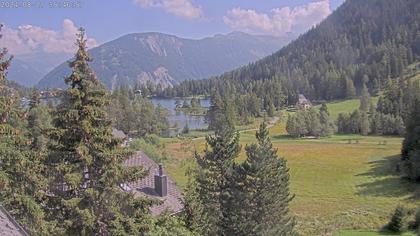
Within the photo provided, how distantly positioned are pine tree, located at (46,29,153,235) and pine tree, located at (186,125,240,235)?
11445 mm

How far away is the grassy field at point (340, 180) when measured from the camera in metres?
46.7

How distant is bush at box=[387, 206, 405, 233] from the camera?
137ft

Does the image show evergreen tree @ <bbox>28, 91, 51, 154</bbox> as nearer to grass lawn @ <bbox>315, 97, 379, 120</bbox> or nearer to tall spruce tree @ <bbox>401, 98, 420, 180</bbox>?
tall spruce tree @ <bbox>401, 98, 420, 180</bbox>

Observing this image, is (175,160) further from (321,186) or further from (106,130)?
(106,130)

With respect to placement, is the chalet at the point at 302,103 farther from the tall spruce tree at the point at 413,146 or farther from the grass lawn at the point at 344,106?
the tall spruce tree at the point at 413,146

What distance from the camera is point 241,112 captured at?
149 m

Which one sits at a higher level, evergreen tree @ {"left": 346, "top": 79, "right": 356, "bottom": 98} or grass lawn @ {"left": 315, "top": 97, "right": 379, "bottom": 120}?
evergreen tree @ {"left": 346, "top": 79, "right": 356, "bottom": 98}

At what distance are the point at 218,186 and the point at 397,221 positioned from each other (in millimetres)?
21157

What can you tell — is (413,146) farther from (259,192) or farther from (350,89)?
(350,89)

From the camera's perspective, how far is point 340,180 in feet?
220

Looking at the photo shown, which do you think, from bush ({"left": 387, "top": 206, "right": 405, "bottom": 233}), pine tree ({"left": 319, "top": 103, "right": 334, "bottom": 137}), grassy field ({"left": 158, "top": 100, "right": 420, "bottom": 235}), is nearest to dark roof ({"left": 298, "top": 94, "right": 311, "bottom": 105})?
pine tree ({"left": 319, "top": 103, "right": 334, "bottom": 137})

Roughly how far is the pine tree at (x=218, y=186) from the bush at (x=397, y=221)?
64.9ft

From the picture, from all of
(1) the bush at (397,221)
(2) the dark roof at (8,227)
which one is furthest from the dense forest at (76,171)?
(1) the bush at (397,221)

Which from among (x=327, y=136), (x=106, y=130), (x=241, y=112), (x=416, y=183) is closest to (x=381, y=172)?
(x=416, y=183)
